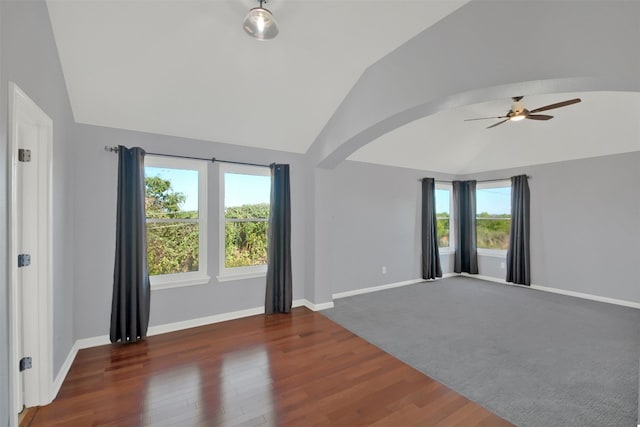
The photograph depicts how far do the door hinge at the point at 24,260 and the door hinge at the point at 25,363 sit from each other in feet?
2.28

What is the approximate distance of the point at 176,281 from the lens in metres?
3.40

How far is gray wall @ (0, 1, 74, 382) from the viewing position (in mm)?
1539

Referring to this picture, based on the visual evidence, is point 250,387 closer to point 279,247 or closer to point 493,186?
point 279,247

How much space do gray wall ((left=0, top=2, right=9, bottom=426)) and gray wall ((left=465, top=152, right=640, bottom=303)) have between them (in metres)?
7.05

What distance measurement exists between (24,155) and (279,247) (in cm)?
266

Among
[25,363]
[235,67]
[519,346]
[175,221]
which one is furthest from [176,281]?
[519,346]

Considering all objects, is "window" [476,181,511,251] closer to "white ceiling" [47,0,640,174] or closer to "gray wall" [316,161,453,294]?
"gray wall" [316,161,453,294]

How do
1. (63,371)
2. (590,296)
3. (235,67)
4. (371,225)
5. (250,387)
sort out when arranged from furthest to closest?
(371,225)
(590,296)
(235,67)
(63,371)
(250,387)

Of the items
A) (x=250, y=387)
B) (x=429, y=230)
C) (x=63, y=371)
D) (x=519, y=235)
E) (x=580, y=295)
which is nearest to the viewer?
(x=250, y=387)

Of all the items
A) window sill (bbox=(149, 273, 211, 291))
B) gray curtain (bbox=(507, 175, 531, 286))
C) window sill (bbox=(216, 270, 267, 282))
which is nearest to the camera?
window sill (bbox=(149, 273, 211, 291))

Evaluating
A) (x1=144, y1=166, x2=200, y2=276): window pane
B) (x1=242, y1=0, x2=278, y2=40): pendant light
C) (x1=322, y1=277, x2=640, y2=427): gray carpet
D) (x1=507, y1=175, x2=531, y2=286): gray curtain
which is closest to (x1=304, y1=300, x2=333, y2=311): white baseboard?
(x1=322, y1=277, x2=640, y2=427): gray carpet

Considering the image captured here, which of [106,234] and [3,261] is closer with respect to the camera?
[3,261]

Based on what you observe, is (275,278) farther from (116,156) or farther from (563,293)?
(563,293)

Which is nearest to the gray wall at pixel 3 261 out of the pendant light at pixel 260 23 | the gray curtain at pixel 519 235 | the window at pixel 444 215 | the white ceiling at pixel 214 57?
the white ceiling at pixel 214 57
